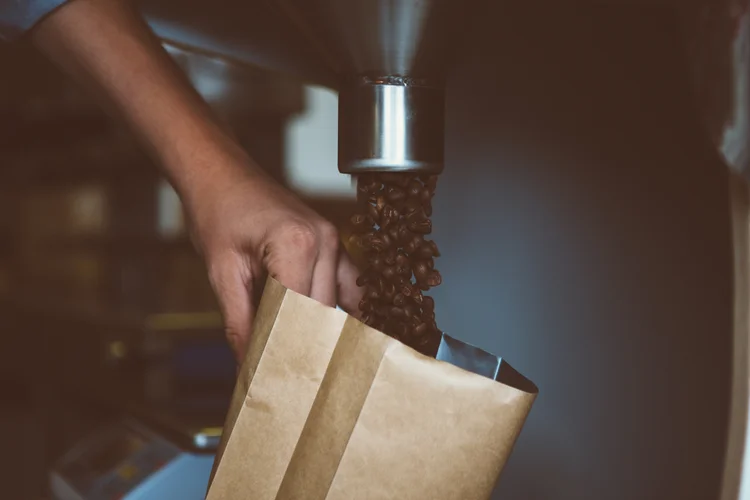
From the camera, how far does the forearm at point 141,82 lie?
77cm

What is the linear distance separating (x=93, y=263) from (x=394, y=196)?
5.17 metres

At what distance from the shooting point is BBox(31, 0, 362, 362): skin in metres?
0.71

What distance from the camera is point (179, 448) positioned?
3.57 ft

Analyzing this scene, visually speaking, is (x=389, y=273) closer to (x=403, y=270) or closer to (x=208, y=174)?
(x=403, y=270)

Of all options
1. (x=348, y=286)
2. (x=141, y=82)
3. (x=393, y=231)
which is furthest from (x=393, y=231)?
(x=141, y=82)

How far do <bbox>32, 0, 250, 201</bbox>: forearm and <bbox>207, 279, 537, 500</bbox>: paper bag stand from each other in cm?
20

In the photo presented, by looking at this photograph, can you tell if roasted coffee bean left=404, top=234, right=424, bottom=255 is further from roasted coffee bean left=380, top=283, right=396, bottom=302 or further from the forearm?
the forearm

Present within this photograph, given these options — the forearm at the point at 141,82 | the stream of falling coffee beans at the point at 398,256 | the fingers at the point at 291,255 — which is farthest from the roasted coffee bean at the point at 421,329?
the forearm at the point at 141,82

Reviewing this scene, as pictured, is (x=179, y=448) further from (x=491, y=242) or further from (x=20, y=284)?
(x=20, y=284)

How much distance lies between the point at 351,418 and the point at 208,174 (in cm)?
29

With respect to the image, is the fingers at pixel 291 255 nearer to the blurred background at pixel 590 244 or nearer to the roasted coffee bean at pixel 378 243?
the roasted coffee bean at pixel 378 243

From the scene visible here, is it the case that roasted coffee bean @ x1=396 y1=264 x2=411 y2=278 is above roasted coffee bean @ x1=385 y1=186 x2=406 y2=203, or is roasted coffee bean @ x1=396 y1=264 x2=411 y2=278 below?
below

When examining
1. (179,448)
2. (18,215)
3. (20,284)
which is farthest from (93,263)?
(179,448)

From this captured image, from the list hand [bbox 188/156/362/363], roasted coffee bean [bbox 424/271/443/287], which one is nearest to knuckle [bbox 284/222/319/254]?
hand [bbox 188/156/362/363]
